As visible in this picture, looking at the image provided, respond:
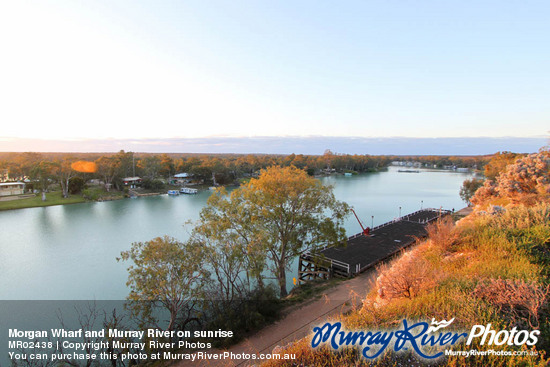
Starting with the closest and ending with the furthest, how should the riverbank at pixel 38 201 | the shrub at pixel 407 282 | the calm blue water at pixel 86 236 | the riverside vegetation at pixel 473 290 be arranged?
the riverside vegetation at pixel 473 290
the shrub at pixel 407 282
the calm blue water at pixel 86 236
the riverbank at pixel 38 201

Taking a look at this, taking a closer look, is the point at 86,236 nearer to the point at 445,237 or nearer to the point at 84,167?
the point at 445,237

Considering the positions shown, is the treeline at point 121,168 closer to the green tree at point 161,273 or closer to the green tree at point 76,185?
the green tree at point 76,185

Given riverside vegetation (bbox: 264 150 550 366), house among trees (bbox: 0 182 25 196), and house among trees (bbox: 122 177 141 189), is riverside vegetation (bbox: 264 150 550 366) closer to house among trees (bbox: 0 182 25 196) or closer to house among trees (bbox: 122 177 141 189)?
house among trees (bbox: 0 182 25 196)

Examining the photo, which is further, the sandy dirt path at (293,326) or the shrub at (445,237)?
the shrub at (445,237)

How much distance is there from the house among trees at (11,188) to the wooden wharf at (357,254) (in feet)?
161

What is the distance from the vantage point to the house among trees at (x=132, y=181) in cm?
5483

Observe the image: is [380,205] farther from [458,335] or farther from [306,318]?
[458,335]

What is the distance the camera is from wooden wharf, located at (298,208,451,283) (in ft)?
51.8

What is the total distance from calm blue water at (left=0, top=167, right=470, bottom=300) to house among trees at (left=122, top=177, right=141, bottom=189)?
10.3 meters

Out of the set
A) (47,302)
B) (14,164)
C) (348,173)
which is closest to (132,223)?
(47,302)

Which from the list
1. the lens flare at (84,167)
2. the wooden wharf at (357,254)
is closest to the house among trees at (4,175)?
the lens flare at (84,167)

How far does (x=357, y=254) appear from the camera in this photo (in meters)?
18.1

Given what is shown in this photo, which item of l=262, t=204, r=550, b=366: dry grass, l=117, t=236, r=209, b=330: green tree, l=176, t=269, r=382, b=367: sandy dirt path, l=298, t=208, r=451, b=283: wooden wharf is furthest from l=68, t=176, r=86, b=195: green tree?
l=262, t=204, r=550, b=366: dry grass

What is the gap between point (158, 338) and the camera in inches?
368
